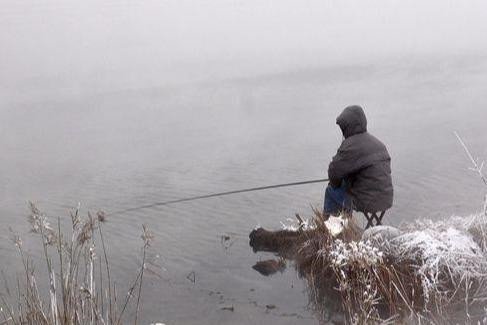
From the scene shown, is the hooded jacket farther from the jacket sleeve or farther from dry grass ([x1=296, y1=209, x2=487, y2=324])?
dry grass ([x1=296, y1=209, x2=487, y2=324])

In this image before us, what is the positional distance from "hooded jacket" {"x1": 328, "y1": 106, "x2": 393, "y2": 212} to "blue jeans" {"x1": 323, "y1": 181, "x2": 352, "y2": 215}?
0.08 meters

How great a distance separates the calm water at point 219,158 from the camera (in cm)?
687

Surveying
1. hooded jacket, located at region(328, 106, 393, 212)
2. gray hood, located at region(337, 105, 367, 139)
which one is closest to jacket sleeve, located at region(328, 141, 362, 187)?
hooded jacket, located at region(328, 106, 393, 212)

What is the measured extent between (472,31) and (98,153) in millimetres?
23648

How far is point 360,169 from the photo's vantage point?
265 inches

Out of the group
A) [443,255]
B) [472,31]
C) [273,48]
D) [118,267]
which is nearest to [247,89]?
[273,48]

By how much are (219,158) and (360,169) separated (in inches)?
215

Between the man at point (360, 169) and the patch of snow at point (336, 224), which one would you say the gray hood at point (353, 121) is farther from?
the patch of snow at point (336, 224)

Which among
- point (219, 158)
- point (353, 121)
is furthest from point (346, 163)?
point (219, 158)

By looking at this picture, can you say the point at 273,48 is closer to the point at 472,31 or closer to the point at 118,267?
the point at 472,31

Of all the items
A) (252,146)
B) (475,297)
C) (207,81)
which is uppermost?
(207,81)

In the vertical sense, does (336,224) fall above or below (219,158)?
below

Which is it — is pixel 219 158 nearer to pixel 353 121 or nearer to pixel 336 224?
pixel 353 121

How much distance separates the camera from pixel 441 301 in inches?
212
